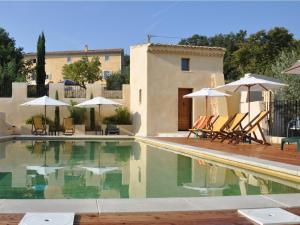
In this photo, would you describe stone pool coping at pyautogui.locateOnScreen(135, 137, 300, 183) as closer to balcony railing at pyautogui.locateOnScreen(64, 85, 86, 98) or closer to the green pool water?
the green pool water

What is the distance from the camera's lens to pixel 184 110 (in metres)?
23.5

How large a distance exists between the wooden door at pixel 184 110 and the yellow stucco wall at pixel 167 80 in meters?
0.40

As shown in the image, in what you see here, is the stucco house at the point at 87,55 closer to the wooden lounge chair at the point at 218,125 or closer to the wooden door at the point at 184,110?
the wooden door at the point at 184,110

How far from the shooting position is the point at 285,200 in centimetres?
566

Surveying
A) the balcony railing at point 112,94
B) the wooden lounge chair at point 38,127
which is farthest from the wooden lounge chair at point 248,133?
the balcony railing at point 112,94

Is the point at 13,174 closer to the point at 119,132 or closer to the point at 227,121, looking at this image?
the point at 227,121

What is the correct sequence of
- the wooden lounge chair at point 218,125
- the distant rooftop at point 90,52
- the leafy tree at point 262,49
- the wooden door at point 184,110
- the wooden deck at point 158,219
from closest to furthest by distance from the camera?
the wooden deck at point 158,219 < the wooden lounge chair at point 218,125 < the wooden door at point 184,110 < the leafy tree at point 262,49 < the distant rooftop at point 90,52

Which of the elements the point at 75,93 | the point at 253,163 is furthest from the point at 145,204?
the point at 75,93

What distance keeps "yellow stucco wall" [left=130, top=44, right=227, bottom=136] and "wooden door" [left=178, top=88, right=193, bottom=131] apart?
401 mm

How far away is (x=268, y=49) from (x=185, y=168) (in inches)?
1379

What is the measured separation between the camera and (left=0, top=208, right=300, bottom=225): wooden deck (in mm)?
4453

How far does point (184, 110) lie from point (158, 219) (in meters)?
19.0


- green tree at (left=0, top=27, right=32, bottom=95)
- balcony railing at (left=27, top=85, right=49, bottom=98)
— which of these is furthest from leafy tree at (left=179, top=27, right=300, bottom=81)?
green tree at (left=0, top=27, right=32, bottom=95)

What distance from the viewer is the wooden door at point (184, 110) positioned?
23297mm
